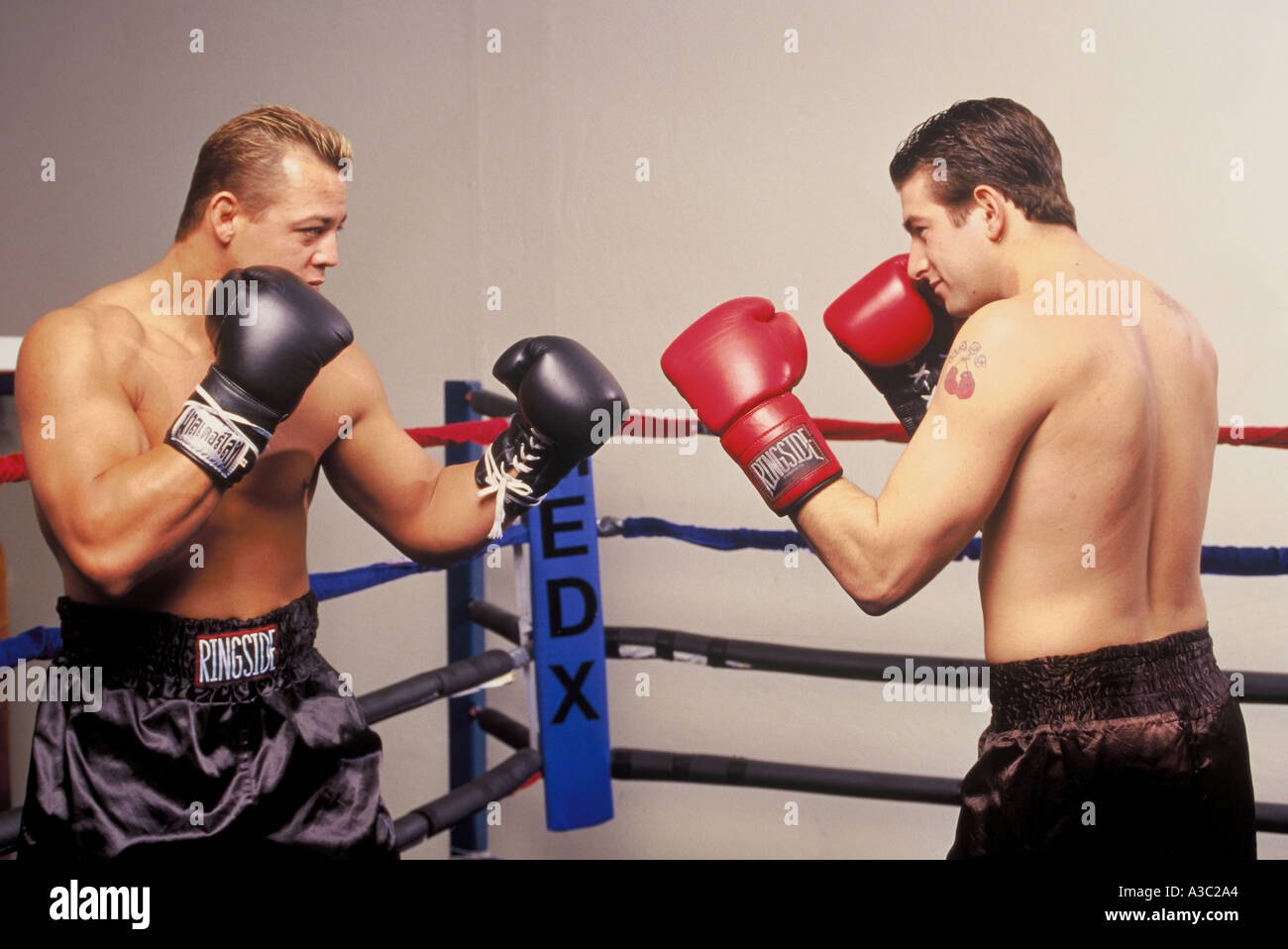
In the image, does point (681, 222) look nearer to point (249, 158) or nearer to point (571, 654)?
point (571, 654)

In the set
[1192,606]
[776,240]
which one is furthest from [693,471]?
[1192,606]

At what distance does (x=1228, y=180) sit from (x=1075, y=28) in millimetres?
386

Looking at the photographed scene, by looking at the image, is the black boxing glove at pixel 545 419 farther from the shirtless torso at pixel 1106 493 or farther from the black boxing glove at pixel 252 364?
the shirtless torso at pixel 1106 493

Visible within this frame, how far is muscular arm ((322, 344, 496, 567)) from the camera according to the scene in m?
1.40

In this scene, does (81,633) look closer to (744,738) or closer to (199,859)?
(199,859)

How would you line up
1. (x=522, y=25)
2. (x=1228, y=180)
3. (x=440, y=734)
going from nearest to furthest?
(x=1228, y=180) < (x=522, y=25) < (x=440, y=734)

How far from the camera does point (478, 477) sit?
4.66 ft

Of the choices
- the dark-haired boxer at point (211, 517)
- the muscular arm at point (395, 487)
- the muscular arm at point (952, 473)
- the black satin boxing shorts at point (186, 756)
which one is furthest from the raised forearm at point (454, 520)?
the muscular arm at point (952, 473)

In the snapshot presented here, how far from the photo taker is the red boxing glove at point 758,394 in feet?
3.94

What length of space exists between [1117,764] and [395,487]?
90 centimetres

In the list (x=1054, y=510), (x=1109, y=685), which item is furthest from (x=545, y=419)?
(x=1109, y=685)

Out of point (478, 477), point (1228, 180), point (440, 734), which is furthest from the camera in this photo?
point (440, 734)

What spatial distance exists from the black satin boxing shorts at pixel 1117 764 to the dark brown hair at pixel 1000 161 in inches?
19.6

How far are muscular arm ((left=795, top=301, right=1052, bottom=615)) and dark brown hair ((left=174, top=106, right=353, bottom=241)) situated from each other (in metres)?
0.74
